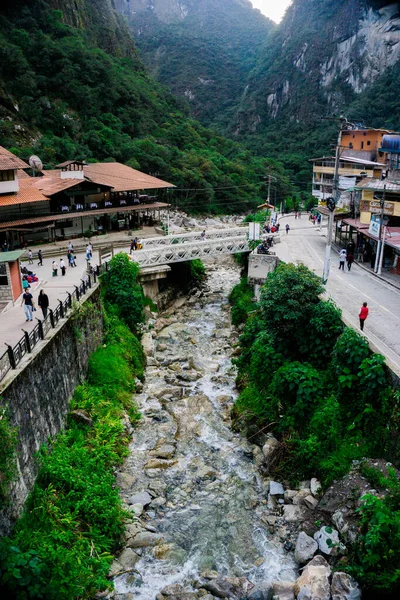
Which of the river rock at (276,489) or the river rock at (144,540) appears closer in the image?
the river rock at (144,540)

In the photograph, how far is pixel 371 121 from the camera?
9944 centimetres

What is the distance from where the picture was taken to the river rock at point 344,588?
35.3 ft

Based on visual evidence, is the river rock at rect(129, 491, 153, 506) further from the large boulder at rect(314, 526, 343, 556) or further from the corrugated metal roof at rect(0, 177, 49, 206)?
the corrugated metal roof at rect(0, 177, 49, 206)

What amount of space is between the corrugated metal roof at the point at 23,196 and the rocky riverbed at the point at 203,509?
15.6 meters

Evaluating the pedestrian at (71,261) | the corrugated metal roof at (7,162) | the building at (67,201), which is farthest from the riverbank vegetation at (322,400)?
the building at (67,201)

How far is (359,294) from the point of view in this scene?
24859mm

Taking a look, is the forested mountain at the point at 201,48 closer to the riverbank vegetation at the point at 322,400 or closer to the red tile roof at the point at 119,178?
the red tile roof at the point at 119,178

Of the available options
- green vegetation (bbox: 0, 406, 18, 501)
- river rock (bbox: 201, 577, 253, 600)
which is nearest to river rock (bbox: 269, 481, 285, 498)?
river rock (bbox: 201, 577, 253, 600)

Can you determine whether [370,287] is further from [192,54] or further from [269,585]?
[192,54]

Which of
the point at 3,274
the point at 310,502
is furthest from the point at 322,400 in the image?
the point at 3,274

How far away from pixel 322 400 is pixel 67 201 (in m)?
28.9

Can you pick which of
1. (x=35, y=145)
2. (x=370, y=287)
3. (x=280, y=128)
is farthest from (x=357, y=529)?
(x=280, y=128)

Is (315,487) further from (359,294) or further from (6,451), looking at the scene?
(359,294)

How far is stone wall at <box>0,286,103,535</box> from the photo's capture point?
12.6 m
